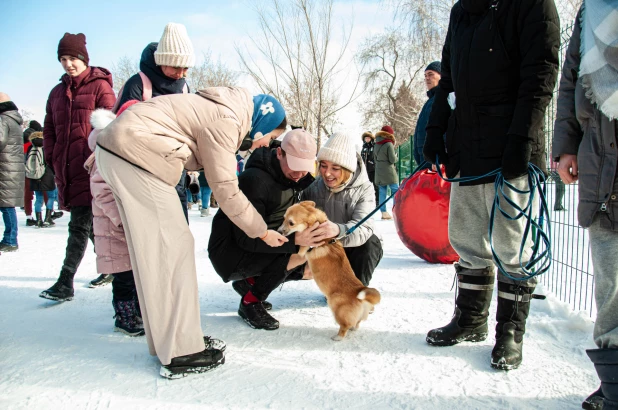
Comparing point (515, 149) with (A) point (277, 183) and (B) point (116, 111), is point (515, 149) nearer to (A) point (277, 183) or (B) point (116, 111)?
(A) point (277, 183)

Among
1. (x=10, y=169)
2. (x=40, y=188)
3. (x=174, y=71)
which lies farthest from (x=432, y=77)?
(x=40, y=188)

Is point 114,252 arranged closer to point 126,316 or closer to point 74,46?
point 126,316

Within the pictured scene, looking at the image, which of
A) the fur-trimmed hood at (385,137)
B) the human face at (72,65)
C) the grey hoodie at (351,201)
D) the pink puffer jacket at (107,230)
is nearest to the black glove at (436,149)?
the grey hoodie at (351,201)

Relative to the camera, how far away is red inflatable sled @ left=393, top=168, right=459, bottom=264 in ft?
14.0

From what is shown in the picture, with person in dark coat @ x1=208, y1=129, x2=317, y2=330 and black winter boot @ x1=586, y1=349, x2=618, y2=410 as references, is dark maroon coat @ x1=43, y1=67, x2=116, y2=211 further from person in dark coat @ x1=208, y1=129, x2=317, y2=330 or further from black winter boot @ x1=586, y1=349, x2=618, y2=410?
black winter boot @ x1=586, y1=349, x2=618, y2=410

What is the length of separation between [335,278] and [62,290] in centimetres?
234

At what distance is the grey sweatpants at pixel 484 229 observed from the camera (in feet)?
7.52

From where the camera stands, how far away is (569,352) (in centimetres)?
237

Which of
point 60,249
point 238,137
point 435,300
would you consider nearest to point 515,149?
point 238,137

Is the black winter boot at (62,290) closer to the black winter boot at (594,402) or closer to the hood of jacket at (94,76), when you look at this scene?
the hood of jacket at (94,76)

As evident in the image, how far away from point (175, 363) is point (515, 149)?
2028mm

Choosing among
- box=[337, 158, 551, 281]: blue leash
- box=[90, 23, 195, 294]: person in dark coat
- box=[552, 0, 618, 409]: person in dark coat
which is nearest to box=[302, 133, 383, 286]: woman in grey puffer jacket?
box=[337, 158, 551, 281]: blue leash

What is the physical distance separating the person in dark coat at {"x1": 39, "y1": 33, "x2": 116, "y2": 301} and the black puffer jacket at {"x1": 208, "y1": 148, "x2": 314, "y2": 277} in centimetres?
138

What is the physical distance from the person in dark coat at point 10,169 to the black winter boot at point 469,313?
5715mm
